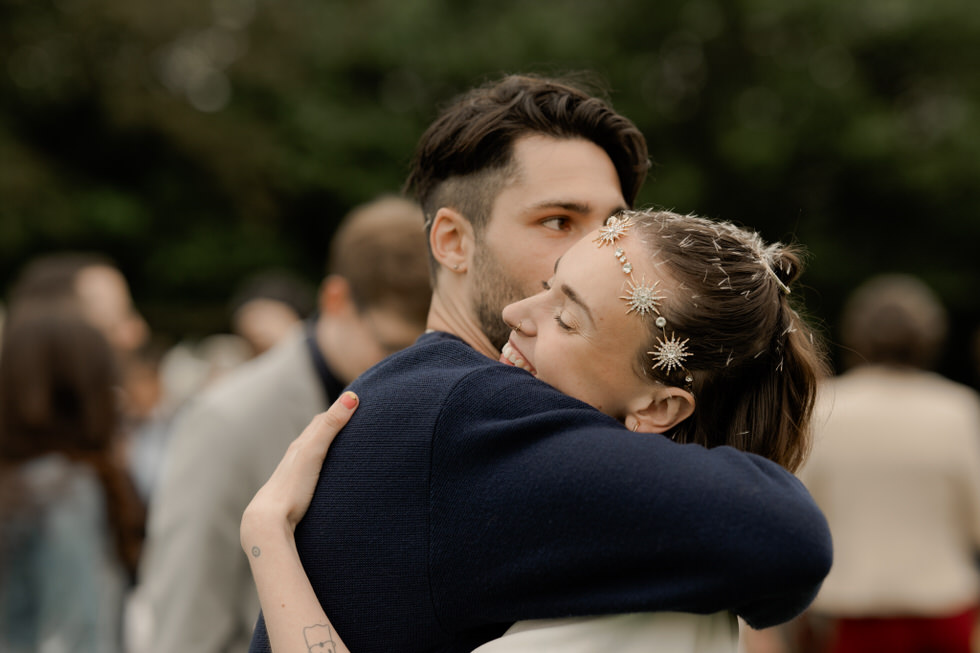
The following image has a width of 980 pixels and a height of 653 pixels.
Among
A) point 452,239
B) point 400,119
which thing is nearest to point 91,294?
point 452,239

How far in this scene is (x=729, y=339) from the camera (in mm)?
2002

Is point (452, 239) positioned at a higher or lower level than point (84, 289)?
higher

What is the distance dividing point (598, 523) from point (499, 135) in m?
1.24

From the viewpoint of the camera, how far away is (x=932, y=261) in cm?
2214

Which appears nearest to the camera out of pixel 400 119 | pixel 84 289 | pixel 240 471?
pixel 240 471

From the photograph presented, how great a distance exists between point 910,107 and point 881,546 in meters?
18.9

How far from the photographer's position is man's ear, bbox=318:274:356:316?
4.34 m

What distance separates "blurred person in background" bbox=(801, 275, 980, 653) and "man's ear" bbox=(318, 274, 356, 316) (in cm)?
298

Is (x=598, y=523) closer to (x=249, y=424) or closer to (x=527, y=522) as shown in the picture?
(x=527, y=522)

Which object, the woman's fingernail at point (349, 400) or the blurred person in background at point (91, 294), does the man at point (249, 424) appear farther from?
the woman's fingernail at point (349, 400)

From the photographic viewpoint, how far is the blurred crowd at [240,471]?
3.77 meters

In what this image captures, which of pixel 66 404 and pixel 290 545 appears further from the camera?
pixel 66 404

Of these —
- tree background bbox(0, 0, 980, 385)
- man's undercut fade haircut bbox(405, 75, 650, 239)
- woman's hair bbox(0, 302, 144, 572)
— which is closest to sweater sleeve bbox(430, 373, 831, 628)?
man's undercut fade haircut bbox(405, 75, 650, 239)

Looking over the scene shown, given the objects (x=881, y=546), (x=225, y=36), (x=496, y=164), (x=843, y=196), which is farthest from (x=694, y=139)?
(x=496, y=164)
